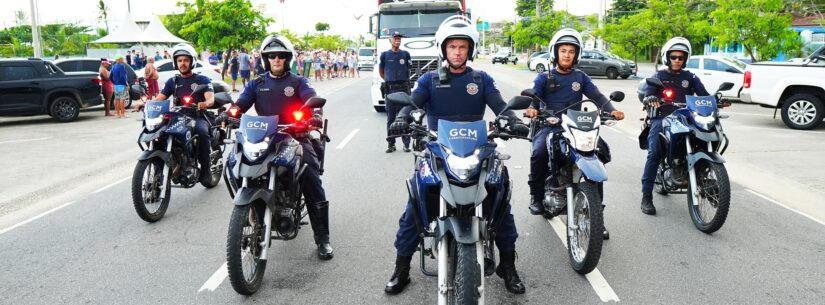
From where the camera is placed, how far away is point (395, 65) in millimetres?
11555

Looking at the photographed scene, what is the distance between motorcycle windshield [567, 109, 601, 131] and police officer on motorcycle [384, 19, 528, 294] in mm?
683

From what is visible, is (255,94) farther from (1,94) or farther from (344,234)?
(1,94)

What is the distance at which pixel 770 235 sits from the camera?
18.4 feet

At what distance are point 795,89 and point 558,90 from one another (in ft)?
34.4

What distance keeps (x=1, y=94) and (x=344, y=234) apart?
13241 millimetres

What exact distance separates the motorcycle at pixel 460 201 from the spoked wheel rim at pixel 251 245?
1223 mm

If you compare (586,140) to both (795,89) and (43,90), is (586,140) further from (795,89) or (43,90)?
(43,90)

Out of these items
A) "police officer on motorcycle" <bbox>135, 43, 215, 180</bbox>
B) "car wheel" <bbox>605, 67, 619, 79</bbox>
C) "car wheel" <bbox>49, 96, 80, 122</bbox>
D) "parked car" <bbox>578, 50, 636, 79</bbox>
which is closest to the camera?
"police officer on motorcycle" <bbox>135, 43, 215, 180</bbox>

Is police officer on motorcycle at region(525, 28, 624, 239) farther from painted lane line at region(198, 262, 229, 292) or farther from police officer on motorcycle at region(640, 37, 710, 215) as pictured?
painted lane line at region(198, 262, 229, 292)

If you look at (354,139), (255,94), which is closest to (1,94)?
(354,139)

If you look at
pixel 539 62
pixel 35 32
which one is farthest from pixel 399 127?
pixel 539 62

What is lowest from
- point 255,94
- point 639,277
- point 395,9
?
point 639,277

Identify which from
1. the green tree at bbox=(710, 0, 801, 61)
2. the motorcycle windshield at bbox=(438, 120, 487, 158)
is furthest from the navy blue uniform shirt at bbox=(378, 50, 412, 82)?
the green tree at bbox=(710, 0, 801, 61)

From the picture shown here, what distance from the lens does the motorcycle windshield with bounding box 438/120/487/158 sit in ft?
11.4
